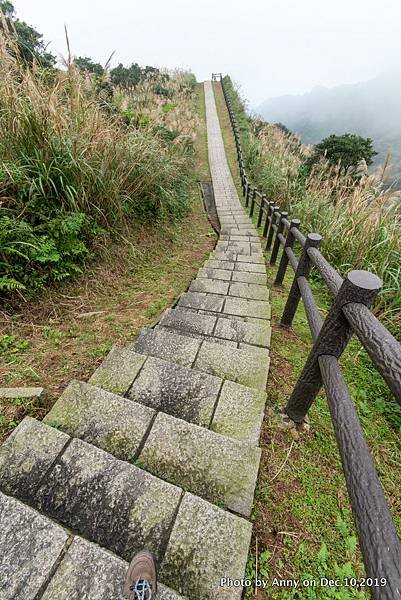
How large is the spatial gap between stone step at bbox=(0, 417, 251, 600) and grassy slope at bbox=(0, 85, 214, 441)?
32 cm

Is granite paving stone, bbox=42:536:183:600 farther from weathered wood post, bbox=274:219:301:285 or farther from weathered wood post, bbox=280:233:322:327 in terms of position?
weathered wood post, bbox=274:219:301:285

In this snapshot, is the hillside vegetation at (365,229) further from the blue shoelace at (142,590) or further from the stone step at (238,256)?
the blue shoelace at (142,590)

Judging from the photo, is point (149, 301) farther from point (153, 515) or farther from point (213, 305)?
point (153, 515)

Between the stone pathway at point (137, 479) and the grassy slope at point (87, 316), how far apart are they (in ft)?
1.00

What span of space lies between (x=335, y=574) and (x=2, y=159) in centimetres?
311

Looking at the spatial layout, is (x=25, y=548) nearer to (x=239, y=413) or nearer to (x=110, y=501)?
(x=110, y=501)

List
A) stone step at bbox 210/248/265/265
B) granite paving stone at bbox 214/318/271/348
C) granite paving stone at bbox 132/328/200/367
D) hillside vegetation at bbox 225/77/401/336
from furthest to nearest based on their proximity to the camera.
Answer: stone step at bbox 210/248/265/265 → hillside vegetation at bbox 225/77/401/336 → granite paving stone at bbox 214/318/271/348 → granite paving stone at bbox 132/328/200/367

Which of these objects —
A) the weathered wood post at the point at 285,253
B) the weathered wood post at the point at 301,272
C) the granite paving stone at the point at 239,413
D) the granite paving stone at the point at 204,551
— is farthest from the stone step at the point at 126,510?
the weathered wood post at the point at 285,253

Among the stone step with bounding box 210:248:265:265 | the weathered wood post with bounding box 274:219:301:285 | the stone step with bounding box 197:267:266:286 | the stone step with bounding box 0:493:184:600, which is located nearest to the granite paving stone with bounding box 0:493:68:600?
the stone step with bounding box 0:493:184:600

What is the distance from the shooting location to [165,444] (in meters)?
1.20

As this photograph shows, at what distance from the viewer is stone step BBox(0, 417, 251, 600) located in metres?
0.86

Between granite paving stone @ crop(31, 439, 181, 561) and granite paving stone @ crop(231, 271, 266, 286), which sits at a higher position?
granite paving stone @ crop(31, 439, 181, 561)

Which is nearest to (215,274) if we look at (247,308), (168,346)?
(247,308)

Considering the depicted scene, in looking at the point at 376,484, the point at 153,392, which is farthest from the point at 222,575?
the point at 153,392
